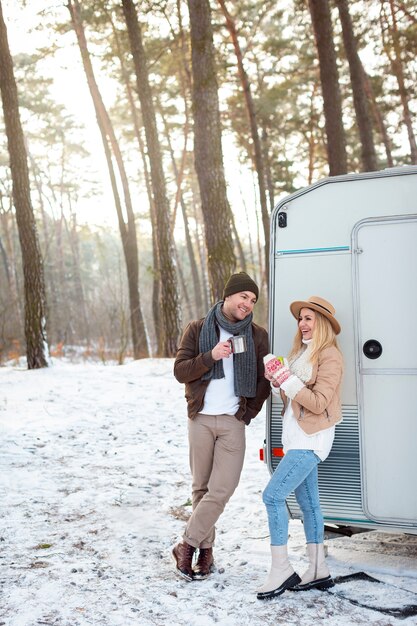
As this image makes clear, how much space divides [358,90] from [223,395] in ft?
37.1

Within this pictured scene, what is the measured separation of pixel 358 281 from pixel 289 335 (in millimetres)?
615

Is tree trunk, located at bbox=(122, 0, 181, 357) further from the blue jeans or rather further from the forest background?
the blue jeans

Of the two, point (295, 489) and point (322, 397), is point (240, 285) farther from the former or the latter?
point (295, 489)

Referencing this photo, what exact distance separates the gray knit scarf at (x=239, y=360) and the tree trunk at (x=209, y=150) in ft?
19.9

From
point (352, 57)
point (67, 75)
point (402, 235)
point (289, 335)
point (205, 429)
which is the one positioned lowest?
A: point (205, 429)

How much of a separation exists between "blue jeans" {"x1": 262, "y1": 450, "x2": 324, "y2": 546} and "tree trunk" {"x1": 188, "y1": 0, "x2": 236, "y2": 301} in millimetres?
6517

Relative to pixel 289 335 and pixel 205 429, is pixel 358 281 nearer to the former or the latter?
pixel 289 335

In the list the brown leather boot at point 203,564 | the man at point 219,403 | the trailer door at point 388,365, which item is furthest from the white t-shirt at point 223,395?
the brown leather boot at point 203,564

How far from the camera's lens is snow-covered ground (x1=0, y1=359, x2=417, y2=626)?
13.7 feet

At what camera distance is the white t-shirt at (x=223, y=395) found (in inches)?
185

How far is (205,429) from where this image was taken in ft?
15.5

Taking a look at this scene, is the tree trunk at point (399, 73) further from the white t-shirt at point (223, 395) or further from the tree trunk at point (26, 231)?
the white t-shirt at point (223, 395)

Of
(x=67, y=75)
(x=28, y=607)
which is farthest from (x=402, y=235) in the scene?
(x=67, y=75)

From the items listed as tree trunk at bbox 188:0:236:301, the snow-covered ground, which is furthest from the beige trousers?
tree trunk at bbox 188:0:236:301
